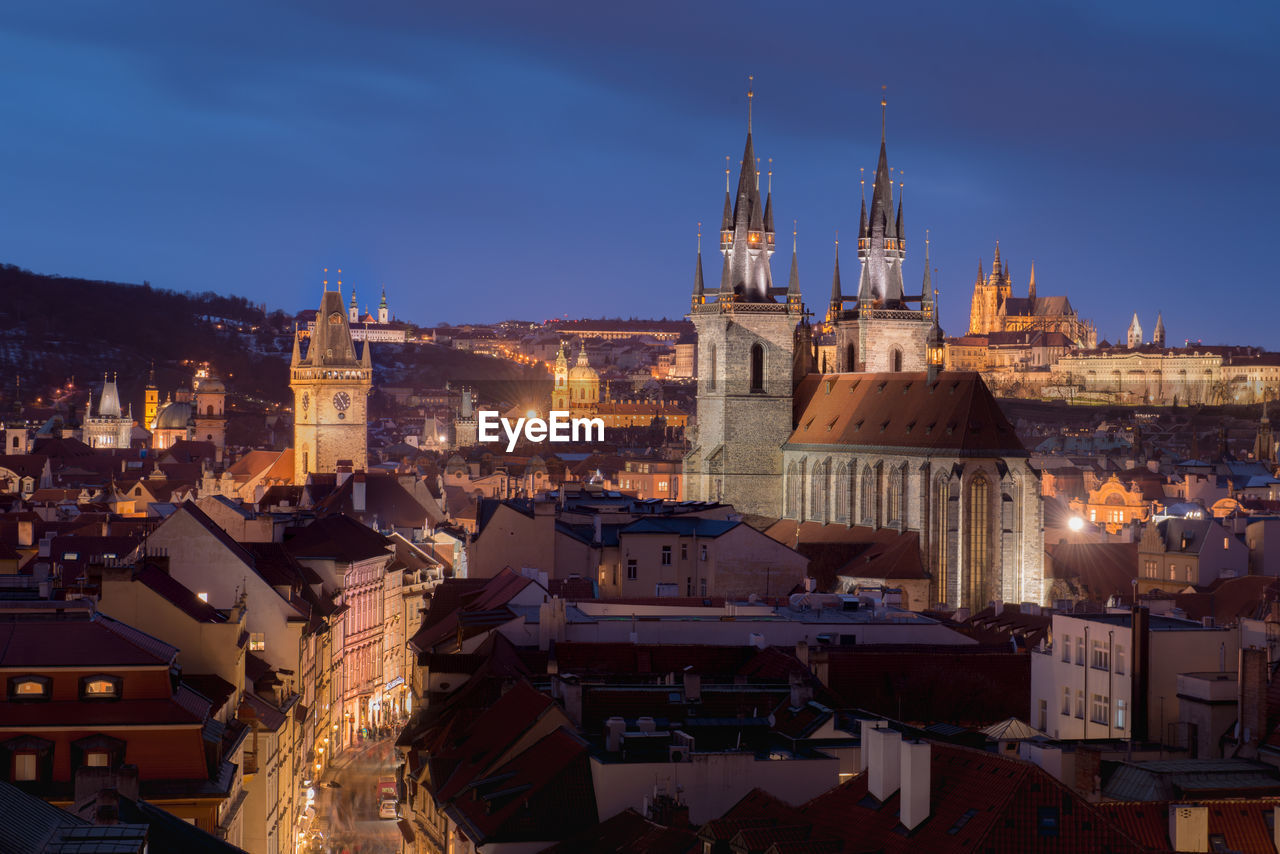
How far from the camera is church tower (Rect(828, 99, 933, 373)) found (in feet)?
342

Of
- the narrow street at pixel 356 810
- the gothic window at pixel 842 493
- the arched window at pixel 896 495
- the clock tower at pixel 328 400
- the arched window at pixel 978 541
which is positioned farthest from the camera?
the clock tower at pixel 328 400

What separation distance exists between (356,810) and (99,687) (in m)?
18.9

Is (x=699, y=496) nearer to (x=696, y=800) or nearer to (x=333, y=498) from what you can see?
(x=333, y=498)

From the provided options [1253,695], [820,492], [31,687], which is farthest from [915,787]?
[820,492]

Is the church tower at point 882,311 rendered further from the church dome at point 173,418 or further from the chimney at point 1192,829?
the church dome at point 173,418

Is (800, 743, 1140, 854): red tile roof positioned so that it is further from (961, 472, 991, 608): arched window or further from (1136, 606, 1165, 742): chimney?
(961, 472, 991, 608): arched window

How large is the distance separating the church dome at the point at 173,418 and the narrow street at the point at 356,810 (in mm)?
127966

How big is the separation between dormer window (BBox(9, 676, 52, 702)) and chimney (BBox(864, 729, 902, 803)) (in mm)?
11800

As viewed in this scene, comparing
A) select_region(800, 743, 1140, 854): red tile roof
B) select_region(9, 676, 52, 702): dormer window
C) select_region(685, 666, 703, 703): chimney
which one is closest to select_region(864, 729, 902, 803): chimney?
select_region(800, 743, 1140, 854): red tile roof

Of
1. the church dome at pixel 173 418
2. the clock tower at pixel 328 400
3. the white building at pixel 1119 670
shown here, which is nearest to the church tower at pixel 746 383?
the clock tower at pixel 328 400

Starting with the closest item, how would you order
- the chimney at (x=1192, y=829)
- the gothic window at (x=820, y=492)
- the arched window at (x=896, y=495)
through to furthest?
1. the chimney at (x=1192, y=829)
2. the arched window at (x=896, y=495)
3. the gothic window at (x=820, y=492)

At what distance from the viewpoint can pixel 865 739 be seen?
30.2 m

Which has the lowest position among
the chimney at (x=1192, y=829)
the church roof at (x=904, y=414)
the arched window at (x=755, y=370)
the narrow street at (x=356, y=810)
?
the narrow street at (x=356, y=810)

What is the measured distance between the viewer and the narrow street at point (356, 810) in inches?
1727
